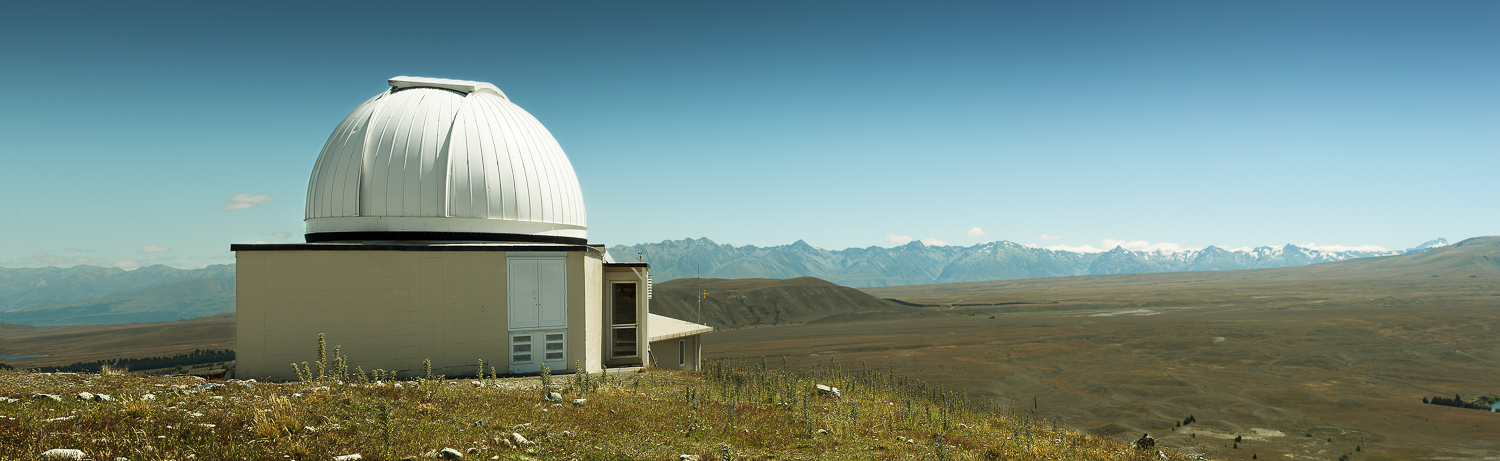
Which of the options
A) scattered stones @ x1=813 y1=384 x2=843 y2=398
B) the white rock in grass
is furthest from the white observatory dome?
the white rock in grass

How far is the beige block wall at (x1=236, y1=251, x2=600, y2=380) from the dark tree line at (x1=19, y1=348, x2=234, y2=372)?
4003 centimetres

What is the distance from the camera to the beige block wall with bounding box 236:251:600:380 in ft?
45.2

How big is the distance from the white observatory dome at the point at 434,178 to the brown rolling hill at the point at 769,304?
168 ft

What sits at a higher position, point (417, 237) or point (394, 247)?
A: point (417, 237)

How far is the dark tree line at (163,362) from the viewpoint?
45.0m

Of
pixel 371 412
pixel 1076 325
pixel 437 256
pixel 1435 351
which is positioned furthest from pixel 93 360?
pixel 1435 351

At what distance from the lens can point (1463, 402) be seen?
95.7ft

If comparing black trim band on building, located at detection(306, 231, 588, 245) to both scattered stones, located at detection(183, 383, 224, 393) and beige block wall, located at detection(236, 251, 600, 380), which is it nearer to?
beige block wall, located at detection(236, 251, 600, 380)

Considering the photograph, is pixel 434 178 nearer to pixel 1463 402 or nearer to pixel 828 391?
pixel 828 391

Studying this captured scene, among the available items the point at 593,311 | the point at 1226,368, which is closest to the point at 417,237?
the point at 593,311

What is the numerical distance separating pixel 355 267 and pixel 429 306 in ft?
5.51

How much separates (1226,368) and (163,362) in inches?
2670

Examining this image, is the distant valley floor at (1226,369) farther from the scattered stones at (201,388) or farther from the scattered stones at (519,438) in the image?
the scattered stones at (201,388)

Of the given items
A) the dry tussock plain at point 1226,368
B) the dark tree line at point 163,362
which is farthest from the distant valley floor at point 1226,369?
the dark tree line at point 163,362
